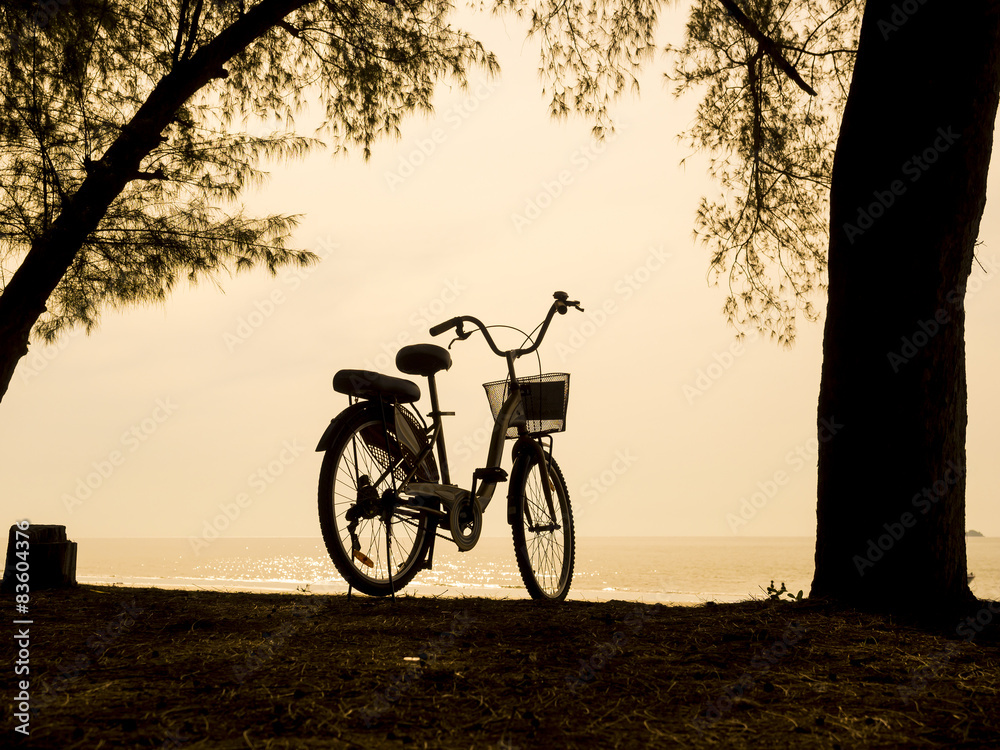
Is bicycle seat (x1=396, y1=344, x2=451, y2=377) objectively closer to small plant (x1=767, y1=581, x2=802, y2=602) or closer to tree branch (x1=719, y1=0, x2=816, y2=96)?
small plant (x1=767, y1=581, x2=802, y2=602)

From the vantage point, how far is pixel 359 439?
3.70 metres

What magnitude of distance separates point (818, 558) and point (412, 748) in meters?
2.89

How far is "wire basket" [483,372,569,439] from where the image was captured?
170 inches

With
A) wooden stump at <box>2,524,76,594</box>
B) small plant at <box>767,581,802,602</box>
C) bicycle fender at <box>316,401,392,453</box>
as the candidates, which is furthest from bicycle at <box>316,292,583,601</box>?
wooden stump at <box>2,524,76,594</box>

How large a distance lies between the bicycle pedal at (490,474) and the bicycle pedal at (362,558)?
2.30 ft

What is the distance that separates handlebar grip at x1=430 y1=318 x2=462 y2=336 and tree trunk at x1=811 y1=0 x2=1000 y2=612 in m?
1.84

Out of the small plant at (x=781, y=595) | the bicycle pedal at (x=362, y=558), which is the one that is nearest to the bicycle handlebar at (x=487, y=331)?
the bicycle pedal at (x=362, y=558)

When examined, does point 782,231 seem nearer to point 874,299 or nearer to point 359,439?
point 874,299

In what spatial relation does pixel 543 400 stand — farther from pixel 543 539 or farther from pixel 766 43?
pixel 766 43

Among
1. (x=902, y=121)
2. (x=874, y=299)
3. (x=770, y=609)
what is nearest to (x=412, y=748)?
(x=770, y=609)

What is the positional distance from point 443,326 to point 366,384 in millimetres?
702

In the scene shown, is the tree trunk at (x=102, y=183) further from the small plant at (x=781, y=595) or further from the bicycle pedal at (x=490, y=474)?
the small plant at (x=781, y=595)

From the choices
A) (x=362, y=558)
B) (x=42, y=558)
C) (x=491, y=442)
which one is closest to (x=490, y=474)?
(x=491, y=442)

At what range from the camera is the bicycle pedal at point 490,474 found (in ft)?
13.7
